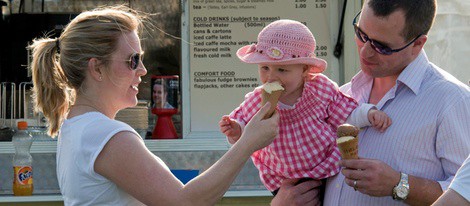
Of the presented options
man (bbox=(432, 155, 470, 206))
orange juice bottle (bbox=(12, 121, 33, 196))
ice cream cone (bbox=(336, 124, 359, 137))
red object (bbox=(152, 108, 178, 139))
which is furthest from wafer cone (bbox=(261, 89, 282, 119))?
orange juice bottle (bbox=(12, 121, 33, 196))

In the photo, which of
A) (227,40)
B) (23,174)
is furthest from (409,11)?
(23,174)

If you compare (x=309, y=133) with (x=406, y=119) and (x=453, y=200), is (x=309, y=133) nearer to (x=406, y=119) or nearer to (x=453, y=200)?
(x=406, y=119)

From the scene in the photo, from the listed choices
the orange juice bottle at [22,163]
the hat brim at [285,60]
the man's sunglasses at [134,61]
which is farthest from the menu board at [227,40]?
the man's sunglasses at [134,61]

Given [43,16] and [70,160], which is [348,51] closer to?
[43,16]

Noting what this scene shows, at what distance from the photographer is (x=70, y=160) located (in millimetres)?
3066

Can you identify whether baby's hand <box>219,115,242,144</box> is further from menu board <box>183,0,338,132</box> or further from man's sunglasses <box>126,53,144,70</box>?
menu board <box>183,0,338,132</box>

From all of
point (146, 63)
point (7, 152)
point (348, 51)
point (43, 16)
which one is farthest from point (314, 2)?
point (7, 152)

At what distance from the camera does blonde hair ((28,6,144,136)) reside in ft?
10.3

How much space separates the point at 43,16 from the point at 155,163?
428cm

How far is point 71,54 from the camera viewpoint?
316cm

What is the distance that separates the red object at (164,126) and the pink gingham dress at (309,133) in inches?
124

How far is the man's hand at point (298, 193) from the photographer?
3418mm

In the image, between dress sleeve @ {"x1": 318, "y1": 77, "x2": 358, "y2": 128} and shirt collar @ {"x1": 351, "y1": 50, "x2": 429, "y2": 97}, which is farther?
dress sleeve @ {"x1": 318, "y1": 77, "x2": 358, "y2": 128}

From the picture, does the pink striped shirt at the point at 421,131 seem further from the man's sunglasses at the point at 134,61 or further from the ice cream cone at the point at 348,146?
the man's sunglasses at the point at 134,61
